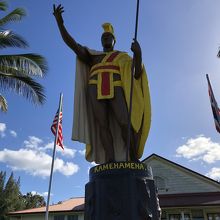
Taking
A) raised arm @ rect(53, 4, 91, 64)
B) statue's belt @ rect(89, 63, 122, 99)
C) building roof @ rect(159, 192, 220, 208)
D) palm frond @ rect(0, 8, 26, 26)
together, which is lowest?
statue's belt @ rect(89, 63, 122, 99)

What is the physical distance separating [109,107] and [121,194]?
1.31m

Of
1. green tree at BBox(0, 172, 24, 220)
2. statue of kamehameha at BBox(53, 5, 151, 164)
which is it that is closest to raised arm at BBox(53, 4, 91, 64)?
statue of kamehameha at BBox(53, 5, 151, 164)

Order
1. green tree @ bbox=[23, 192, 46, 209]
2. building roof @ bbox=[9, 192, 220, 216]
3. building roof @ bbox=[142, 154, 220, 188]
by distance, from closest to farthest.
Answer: building roof @ bbox=[9, 192, 220, 216] < building roof @ bbox=[142, 154, 220, 188] < green tree @ bbox=[23, 192, 46, 209]

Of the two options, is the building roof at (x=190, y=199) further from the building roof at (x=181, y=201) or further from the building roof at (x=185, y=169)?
the building roof at (x=185, y=169)

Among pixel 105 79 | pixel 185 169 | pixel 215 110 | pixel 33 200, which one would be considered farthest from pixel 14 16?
pixel 33 200

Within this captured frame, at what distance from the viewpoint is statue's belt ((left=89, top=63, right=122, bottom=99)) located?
4.12m

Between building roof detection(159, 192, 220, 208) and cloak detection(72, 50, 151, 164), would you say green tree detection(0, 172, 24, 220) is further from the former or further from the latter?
cloak detection(72, 50, 151, 164)

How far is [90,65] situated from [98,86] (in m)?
0.51

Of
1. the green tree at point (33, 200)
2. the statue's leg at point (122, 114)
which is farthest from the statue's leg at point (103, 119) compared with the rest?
the green tree at point (33, 200)

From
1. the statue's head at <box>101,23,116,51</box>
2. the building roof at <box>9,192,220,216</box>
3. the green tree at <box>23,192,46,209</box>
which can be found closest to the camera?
the statue's head at <box>101,23,116,51</box>

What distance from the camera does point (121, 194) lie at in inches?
129

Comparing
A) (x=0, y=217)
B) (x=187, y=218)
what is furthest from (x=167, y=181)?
(x=0, y=217)

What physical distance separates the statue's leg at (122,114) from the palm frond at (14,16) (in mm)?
11370

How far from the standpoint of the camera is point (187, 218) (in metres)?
21.8
